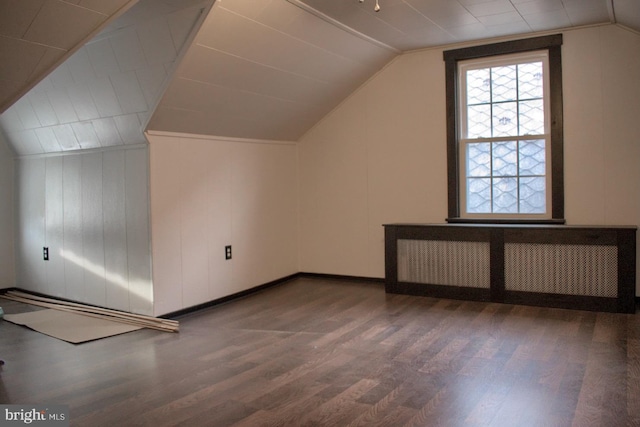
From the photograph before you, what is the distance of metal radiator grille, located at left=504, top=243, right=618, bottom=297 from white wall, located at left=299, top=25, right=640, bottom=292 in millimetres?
458

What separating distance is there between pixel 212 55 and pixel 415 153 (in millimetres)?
2589

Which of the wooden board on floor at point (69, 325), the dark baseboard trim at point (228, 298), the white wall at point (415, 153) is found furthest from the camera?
the white wall at point (415, 153)

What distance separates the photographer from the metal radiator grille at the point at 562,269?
15.2 ft

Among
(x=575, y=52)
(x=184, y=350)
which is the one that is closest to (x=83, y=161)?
(x=184, y=350)

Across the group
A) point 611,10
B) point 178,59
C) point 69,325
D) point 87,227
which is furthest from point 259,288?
point 611,10

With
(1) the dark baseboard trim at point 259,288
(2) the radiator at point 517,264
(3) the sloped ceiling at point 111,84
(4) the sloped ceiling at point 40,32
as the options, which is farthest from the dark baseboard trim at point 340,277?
(4) the sloped ceiling at point 40,32

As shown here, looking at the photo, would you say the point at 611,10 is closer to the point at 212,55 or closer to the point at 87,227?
the point at 212,55

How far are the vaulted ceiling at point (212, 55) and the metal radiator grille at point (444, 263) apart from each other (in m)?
1.93

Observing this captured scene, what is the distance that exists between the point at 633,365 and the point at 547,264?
1.63 meters

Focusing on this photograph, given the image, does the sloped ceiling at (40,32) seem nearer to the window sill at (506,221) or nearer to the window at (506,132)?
the window at (506,132)

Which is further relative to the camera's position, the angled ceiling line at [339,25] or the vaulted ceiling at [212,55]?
the angled ceiling line at [339,25]

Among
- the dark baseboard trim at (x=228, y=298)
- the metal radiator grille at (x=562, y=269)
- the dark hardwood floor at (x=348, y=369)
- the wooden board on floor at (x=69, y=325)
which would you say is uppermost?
the metal radiator grille at (x=562, y=269)

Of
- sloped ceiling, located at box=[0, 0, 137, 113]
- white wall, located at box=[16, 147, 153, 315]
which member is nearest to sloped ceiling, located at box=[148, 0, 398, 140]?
white wall, located at box=[16, 147, 153, 315]

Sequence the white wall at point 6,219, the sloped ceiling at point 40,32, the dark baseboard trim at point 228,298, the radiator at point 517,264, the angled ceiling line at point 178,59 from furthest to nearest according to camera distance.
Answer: the white wall at point 6,219
the dark baseboard trim at point 228,298
the radiator at point 517,264
the angled ceiling line at point 178,59
the sloped ceiling at point 40,32
